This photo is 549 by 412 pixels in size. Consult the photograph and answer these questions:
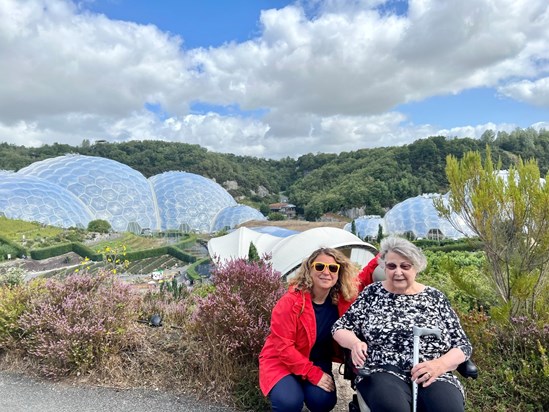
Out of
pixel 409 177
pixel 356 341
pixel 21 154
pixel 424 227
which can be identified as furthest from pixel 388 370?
pixel 21 154

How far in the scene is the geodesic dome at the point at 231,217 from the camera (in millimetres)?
46719

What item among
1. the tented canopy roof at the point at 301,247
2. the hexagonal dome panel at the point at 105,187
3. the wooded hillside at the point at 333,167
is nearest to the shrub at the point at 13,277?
the tented canopy roof at the point at 301,247

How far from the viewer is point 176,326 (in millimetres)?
4492

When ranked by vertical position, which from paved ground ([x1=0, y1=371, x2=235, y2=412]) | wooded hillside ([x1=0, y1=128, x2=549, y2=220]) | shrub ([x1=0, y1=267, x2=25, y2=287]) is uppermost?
wooded hillside ([x1=0, y1=128, x2=549, y2=220])

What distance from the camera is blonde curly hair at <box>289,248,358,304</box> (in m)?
2.66

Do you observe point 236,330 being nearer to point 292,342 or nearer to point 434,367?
point 292,342

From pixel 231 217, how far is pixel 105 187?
46.1ft

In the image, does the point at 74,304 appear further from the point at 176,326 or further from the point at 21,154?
the point at 21,154

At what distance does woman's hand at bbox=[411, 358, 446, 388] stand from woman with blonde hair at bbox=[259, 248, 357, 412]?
1.97 ft

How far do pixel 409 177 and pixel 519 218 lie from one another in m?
66.4

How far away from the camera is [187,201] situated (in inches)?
1875

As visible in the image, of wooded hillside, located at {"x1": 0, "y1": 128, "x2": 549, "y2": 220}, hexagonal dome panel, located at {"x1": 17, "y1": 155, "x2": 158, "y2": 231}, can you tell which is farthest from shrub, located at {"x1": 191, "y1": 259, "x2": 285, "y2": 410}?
wooded hillside, located at {"x1": 0, "y1": 128, "x2": 549, "y2": 220}

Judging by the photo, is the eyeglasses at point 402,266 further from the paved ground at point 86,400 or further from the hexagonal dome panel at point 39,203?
the hexagonal dome panel at point 39,203

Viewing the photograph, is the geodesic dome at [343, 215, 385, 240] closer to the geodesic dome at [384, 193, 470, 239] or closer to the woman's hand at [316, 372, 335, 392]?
the geodesic dome at [384, 193, 470, 239]
